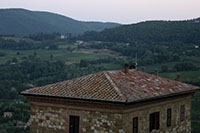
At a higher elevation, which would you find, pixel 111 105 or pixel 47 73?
pixel 111 105

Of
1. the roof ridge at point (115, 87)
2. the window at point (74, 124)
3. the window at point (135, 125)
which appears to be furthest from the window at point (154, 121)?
the window at point (74, 124)

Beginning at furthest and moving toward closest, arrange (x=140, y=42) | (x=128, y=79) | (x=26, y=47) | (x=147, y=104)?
(x=26, y=47)
(x=140, y=42)
(x=128, y=79)
(x=147, y=104)

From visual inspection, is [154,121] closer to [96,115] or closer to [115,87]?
[115,87]

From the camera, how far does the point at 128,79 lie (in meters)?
16.4

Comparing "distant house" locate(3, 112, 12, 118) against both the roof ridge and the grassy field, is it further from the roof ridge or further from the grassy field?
the grassy field

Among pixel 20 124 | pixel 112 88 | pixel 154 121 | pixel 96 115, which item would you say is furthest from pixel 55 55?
pixel 96 115

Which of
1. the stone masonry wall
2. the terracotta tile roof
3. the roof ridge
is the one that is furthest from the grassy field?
the roof ridge

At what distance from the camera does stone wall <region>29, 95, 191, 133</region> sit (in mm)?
14077

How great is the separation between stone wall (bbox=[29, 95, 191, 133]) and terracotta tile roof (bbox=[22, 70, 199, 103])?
0.32 metres

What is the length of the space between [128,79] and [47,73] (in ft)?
320

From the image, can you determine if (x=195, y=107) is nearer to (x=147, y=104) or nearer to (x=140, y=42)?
(x=147, y=104)

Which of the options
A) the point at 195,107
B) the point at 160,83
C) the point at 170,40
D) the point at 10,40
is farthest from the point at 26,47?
the point at 160,83

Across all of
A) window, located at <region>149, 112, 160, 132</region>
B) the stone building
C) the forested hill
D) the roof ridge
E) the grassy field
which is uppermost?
the roof ridge

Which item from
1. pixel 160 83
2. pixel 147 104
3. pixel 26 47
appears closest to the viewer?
pixel 147 104
